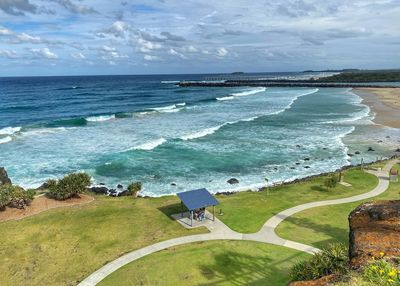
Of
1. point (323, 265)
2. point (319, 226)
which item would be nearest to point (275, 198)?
point (319, 226)

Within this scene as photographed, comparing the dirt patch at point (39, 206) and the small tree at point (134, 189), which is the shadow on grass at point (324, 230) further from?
the dirt patch at point (39, 206)

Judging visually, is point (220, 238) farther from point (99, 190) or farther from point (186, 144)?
point (186, 144)

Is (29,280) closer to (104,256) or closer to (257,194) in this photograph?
(104,256)

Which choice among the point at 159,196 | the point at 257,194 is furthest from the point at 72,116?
the point at 257,194

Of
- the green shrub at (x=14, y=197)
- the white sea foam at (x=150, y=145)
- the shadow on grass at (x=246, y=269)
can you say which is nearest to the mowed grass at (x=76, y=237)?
the green shrub at (x=14, y=197)

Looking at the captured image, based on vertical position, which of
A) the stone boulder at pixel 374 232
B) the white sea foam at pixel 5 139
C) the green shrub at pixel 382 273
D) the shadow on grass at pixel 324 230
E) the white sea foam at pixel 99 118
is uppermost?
the green shrub at pixel 382 273

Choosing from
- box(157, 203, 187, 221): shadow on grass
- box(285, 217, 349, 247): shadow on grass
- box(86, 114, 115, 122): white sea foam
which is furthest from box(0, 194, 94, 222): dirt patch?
box(86, 114, 115, 122): white sea foam
